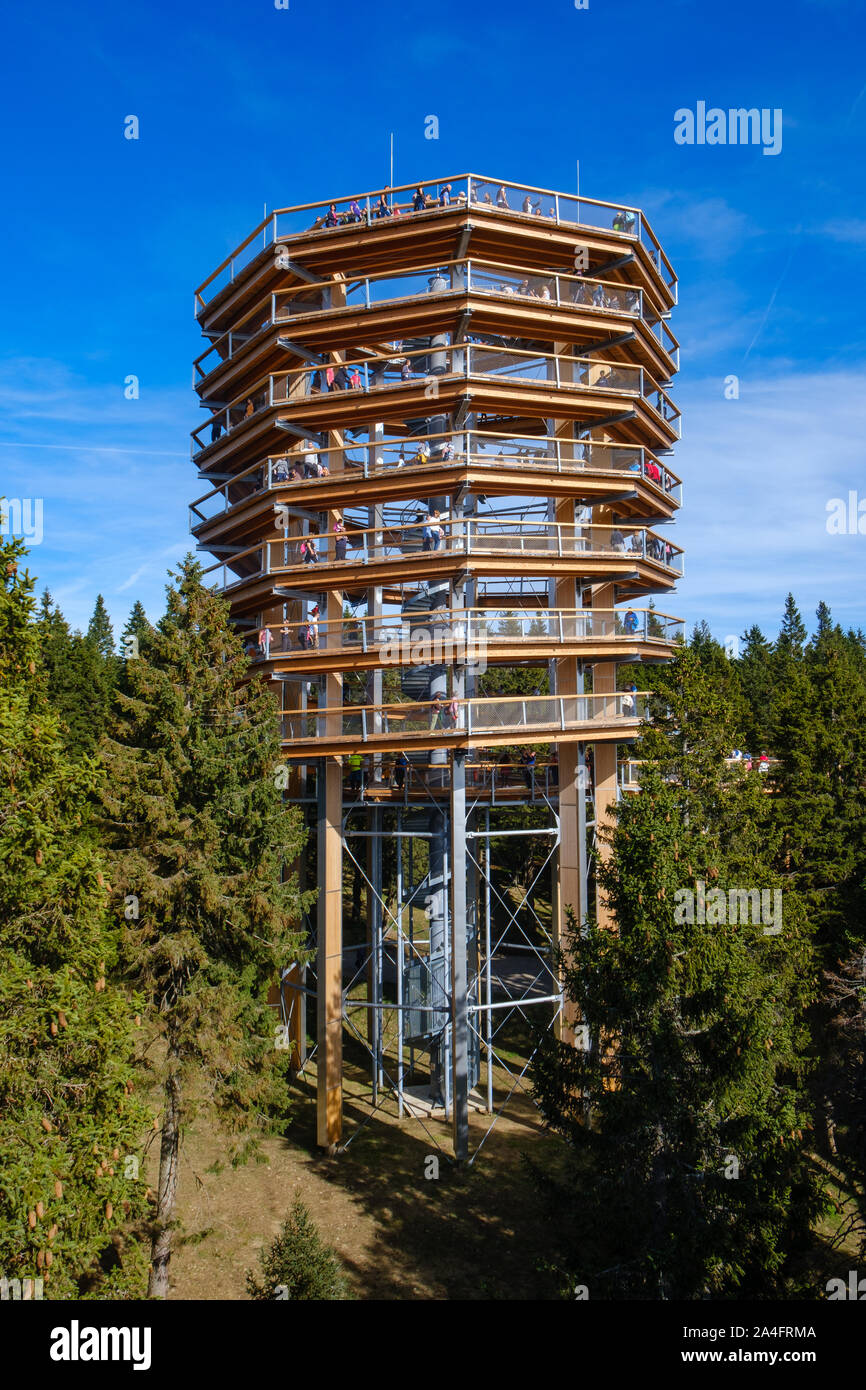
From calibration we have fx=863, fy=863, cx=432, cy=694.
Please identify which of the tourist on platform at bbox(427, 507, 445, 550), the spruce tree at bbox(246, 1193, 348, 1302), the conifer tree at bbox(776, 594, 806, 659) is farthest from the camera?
the conifer tree at bbox(776, 594, 806, 659)

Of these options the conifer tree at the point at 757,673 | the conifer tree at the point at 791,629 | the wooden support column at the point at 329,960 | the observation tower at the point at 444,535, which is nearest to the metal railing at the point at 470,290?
the observation tower at the point at 444,535

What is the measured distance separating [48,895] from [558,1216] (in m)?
8.09

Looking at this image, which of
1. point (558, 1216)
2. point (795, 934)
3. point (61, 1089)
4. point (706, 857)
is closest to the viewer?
point (61, 1089)

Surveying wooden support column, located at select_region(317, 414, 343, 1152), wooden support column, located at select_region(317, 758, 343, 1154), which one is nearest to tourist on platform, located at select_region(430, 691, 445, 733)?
wooden support column, located at select_region(317, 414, 343, 1152)

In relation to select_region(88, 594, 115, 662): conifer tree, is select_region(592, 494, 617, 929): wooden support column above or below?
below

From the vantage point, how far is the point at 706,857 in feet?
42.1

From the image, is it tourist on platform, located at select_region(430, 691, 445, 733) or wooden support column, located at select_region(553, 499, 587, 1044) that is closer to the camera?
tourist on platform, located at select_region(430, 691, 445, 733)

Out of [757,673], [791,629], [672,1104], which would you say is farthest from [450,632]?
[791,629]

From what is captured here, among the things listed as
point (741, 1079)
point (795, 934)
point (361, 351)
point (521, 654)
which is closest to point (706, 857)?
point (741, 1079)

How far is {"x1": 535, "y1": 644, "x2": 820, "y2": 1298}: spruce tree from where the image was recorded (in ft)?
33.8

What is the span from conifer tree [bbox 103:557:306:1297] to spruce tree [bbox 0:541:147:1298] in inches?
108

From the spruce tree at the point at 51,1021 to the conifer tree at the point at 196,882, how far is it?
8.96 feet

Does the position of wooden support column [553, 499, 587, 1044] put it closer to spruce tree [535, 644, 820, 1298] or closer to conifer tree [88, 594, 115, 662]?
spruce tree [535, 644, 820, 1298]

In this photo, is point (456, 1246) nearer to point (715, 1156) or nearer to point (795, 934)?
point (715, 1156)
